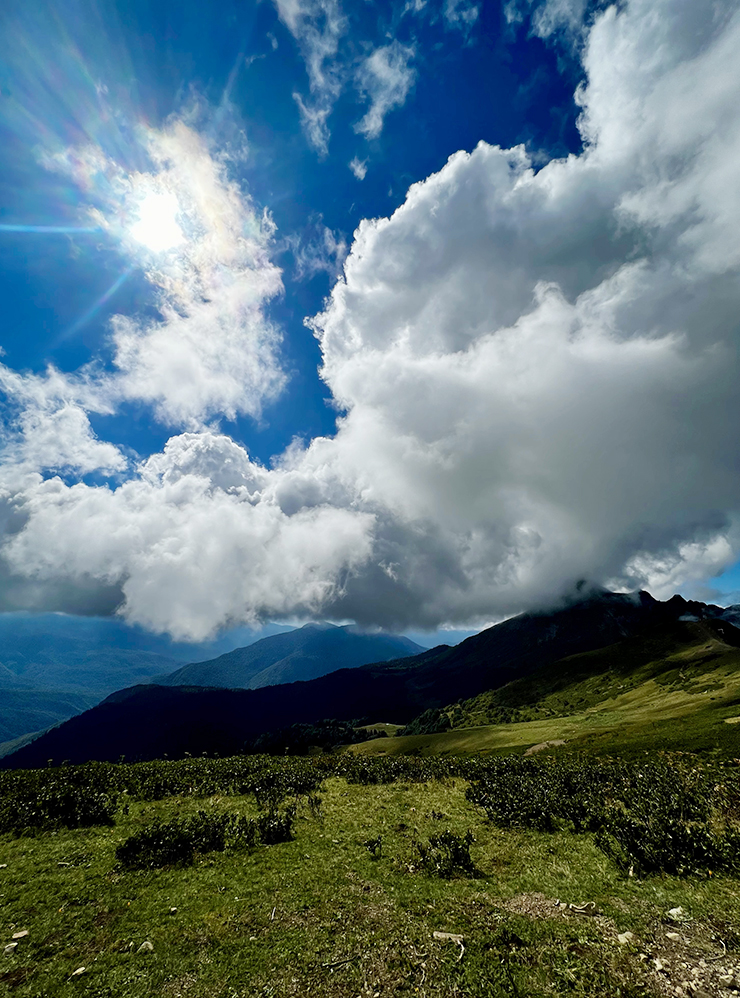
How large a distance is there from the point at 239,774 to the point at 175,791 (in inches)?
230

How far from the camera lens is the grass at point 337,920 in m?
11.2

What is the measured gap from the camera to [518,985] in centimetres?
1088

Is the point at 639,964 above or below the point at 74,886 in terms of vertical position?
below

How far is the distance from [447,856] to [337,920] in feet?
20.2

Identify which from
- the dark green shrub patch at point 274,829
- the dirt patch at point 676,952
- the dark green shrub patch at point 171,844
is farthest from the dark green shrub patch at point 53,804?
the dirt patch at point 676,952

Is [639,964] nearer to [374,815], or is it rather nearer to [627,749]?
[374,815]

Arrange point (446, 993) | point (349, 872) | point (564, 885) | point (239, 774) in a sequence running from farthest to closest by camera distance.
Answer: point (239, 774) → point (349, 872) → point (564, 885) → point (446, 993)

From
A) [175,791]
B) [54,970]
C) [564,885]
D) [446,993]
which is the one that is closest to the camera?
[446,993]

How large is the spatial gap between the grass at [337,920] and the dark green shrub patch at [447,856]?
440 mm

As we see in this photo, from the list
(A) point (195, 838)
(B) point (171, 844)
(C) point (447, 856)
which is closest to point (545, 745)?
(C) point (447, 856)

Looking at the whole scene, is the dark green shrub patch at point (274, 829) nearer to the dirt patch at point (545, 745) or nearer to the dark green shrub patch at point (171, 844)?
the dark green shrub patch at point (171, 844)

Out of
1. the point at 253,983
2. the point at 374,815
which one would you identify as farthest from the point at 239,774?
the point at 253,983

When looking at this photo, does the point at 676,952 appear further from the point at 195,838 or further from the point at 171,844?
the point at 171,844

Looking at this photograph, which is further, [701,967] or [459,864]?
[459,864]
